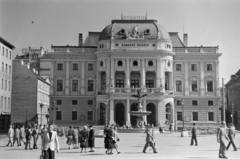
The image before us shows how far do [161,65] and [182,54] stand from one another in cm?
612

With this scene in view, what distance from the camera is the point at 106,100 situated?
7188cm

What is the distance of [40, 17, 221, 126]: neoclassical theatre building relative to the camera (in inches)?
3008

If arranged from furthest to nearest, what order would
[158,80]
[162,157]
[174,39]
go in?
[174,39], [158,80], [162,157]

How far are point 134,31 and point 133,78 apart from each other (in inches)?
378

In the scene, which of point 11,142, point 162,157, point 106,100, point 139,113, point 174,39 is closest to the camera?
point 162,157

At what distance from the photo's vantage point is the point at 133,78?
79.4 m

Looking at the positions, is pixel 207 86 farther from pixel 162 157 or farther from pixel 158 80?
pixel 162 157

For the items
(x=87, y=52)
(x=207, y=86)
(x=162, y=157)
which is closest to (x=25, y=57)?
(x=87, y=52)

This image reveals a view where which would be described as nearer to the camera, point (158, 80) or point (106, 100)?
point (106, 100)

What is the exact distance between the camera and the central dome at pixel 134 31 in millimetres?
77625

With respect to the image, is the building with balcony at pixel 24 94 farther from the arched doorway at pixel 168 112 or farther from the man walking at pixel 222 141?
the man walking at pixel 222 141

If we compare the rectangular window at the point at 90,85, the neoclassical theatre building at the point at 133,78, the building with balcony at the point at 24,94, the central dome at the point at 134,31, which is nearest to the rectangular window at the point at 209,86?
the neoclassical theatre building at the point at 133,78

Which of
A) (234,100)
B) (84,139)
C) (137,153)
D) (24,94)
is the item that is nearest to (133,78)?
(24,94)

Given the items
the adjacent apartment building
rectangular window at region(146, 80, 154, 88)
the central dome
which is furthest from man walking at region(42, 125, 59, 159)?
rectangular window at region(146, 80, 154, 88)
